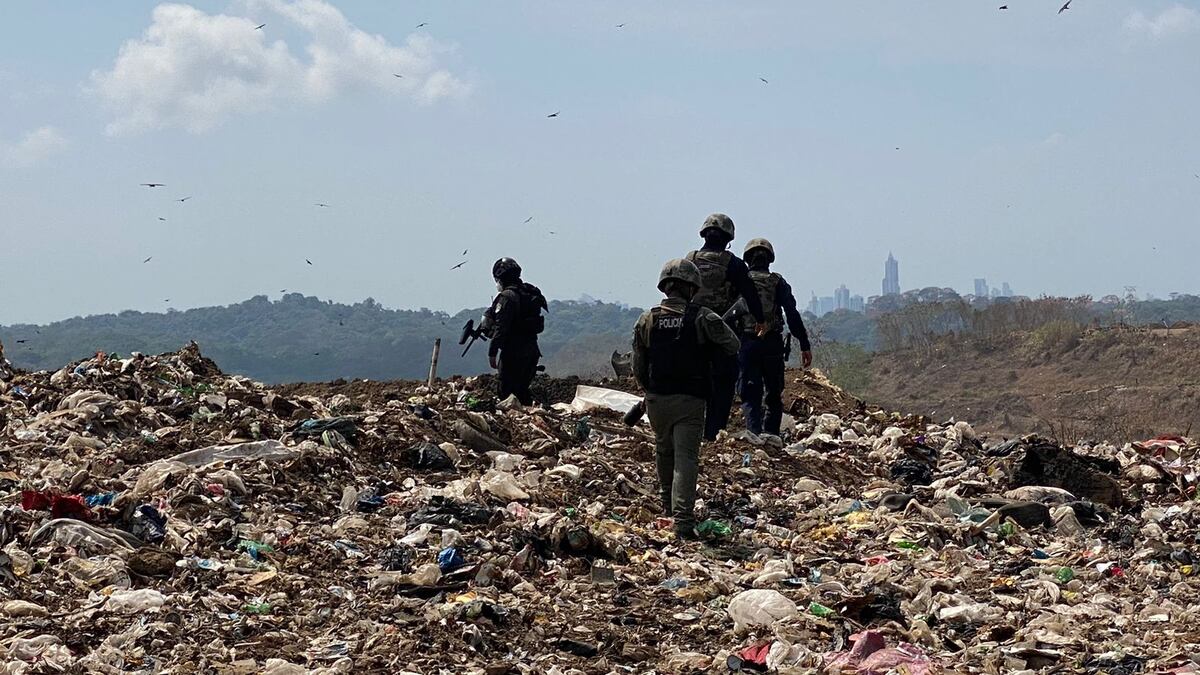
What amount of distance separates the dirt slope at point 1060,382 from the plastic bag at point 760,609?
17678mm

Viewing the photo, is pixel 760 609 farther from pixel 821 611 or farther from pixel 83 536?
pixel 83 536

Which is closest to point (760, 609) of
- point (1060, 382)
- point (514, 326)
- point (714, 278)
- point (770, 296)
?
point (714, 278)

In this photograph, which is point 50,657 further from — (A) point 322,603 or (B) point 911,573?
(B) point 911,573

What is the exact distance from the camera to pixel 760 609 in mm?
5395

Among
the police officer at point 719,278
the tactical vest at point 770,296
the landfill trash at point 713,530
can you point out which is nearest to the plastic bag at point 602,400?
the tactical vest at point 770,296

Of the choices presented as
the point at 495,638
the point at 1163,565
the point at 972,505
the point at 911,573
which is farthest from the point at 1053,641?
the point at 972,505

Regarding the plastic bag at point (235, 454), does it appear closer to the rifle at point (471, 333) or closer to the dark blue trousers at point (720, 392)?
the rifle at point (471, 333)

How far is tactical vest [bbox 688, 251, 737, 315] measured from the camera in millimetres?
9383

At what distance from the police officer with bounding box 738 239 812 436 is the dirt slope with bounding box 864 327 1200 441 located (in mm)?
13274

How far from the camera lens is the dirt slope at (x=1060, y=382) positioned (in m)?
25.0

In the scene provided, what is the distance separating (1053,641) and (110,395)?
7384mm

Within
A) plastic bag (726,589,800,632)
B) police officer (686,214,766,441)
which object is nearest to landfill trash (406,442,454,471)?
police officer (686,214,766,441)

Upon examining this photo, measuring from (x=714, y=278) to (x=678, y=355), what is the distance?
2.50 metres

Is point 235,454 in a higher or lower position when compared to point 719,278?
lower
